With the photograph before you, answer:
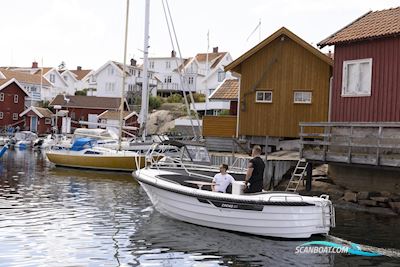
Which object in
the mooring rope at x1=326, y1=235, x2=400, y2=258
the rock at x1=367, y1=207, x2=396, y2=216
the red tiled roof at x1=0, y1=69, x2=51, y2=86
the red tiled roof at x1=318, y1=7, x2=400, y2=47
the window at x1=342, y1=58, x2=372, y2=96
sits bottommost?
the mooring rope at x1=326, y1=235, x2=400, y2=258

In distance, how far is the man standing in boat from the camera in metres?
14.7

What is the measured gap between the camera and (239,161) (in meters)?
23.1

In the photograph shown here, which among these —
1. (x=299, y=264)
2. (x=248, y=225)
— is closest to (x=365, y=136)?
(x=248, y=225)

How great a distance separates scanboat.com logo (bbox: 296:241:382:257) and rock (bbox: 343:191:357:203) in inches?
274

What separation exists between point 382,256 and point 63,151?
25.8 metres

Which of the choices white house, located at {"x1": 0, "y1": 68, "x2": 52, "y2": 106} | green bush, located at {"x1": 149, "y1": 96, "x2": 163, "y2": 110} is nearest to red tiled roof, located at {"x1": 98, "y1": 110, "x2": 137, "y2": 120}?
green bush, located at {"x1": 149, "y1": 96, "x2": 163, "y2": 110}

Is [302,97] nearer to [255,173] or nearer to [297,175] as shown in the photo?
[297,175]

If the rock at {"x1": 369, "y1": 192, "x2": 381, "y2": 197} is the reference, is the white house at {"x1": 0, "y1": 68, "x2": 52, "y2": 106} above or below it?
above

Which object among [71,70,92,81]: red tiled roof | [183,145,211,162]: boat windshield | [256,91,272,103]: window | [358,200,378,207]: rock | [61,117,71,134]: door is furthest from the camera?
[71,70,92,81]: red tiled roof

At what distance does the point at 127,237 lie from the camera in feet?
46.9

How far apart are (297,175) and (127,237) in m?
9.13

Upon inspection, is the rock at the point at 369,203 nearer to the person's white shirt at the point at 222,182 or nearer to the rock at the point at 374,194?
the rock at the point at 374,194

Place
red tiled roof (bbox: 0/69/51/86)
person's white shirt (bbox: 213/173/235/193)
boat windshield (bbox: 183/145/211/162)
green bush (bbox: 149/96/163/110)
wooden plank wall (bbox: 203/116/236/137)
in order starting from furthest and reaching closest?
red tiled roof (bbox: 0/69/51/86)
green bush (bbox: 149/96/163/110)
wooden plank wall (bbox: 203/116/236/137)
boat windshield (bbox: 183/145/211/162)
person's white shirt (bbox: 213/173/235/193)

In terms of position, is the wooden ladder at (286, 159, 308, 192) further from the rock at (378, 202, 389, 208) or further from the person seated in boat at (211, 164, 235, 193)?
the person seated in boat at (211, 164, 235, 193)
